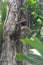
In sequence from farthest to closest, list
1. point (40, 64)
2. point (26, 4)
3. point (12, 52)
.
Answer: point (26, 4), point (12, 52), point (40, 64)

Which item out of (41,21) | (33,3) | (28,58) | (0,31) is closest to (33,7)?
(33,3)

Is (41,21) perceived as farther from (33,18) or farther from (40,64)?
(40,64)

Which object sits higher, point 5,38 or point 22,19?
point 22,19

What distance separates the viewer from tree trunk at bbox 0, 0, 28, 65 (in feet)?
5.84

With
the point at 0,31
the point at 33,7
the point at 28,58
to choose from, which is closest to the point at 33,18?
the point at 33,7

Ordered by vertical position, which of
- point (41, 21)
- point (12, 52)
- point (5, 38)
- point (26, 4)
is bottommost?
point (12, 52)

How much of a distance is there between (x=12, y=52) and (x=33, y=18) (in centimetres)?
45

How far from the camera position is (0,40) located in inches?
72.1

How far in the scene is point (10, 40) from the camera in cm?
178

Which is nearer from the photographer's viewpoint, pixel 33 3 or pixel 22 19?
pixel 22 19

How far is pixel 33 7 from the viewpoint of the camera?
200 cm

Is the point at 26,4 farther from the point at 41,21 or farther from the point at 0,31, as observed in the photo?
the point at 0,31

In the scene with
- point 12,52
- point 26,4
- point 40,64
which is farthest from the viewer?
point 26,4

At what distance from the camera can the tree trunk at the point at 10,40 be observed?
178 cm
